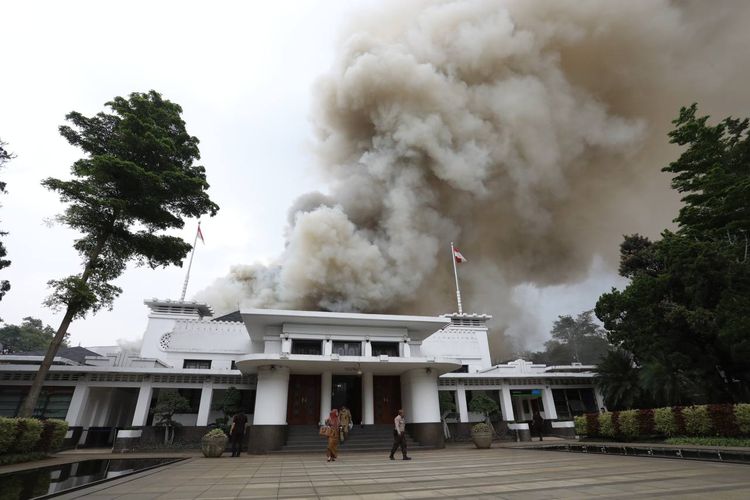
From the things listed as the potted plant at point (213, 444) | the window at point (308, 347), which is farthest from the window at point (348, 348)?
the potted plant at point (213, 444)

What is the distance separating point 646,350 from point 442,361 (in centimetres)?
848

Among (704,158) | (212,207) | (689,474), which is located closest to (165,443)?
(212,207)

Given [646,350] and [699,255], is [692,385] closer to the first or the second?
[646,350]

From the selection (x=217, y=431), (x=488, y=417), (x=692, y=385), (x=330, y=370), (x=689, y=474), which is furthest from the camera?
(x=488, y=417)

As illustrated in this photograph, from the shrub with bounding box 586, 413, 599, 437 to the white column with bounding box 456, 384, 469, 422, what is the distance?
5843mm

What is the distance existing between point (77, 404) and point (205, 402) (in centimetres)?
543

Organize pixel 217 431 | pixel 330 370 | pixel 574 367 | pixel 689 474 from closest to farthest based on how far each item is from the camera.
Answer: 1. pixel 689 474
2. pixel 217 431
3. pixel 330 370
4. pixel 574 367

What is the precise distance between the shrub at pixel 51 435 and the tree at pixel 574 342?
195ft

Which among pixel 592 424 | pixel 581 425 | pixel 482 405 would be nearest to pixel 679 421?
pixel 592 424

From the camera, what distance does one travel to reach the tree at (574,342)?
191 ft

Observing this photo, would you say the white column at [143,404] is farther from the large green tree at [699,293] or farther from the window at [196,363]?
the large green tree at [699,293]

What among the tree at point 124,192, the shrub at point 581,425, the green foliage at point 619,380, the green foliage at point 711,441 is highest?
the tree at point 124,192

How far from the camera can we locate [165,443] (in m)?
15.4

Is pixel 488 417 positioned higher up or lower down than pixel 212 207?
lower down
